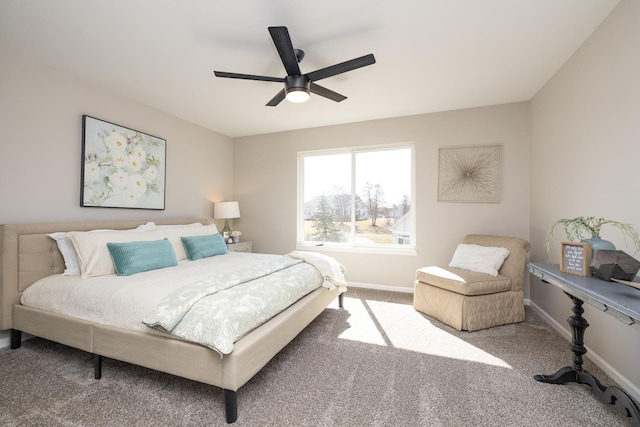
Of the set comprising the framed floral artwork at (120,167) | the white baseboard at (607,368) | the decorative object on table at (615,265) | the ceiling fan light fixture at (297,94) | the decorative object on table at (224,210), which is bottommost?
the white baseboard at (607,368)

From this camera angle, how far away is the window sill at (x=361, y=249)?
4.04 m

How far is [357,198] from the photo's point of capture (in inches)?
175

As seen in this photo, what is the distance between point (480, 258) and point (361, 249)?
5.49ft

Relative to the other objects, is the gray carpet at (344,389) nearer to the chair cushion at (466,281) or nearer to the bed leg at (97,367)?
the bed leg at (97,367)

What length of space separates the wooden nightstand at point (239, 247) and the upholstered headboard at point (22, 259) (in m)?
2.04

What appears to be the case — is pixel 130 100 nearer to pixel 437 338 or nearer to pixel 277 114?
pixel 277 114

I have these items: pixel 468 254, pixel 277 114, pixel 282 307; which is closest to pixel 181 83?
pixel 277 114

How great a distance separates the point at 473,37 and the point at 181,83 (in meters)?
2.84

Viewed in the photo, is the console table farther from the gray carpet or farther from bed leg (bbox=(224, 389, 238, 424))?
bed leg (bbox=(224, 389, 238, 424))

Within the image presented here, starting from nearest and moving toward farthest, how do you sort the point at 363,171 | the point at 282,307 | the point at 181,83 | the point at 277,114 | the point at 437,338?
1. the point at 282,307
2. the point at 437,338
3. the point at 181,83
4. the point at 277,114
5. the point at 363,171

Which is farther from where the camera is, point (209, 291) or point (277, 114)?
point (277, 114)

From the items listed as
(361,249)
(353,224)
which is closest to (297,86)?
(353,224)

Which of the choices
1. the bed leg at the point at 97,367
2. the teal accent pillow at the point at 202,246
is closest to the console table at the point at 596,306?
the bed leg at the point at 97,367

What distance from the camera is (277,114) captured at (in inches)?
154
